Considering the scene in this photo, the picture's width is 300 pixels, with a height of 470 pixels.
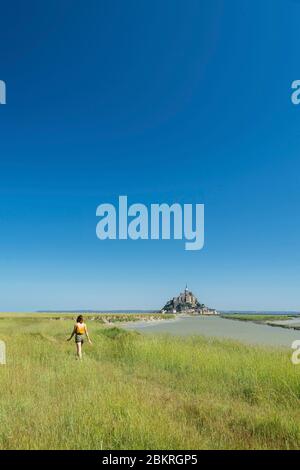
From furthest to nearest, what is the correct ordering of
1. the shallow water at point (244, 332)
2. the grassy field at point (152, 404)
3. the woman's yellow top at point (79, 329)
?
the shallow water at point (244, 332)
the woman's yellow top at point (79, 329)
the grassy field at point (152, 404)

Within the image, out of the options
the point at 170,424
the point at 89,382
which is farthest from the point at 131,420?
the point at 89,382

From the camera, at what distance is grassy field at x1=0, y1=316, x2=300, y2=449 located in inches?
268

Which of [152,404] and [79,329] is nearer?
[152,404]

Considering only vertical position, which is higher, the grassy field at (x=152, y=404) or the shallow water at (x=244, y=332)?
the grassy field at (x=152, y=404)

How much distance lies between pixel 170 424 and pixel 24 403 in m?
3.28

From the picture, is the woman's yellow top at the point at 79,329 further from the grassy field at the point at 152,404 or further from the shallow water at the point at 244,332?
the shallow water at the point at 244,332

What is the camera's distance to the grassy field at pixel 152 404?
6809mm

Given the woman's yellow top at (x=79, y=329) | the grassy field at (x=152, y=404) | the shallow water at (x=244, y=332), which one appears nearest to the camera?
the grassy field at (x=152, y=404)

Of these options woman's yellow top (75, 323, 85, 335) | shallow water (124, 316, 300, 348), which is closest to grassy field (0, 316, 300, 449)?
woman's yellow top (75, 323, 85, 335)

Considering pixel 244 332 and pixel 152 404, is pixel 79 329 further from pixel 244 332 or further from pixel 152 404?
pixel 244 332

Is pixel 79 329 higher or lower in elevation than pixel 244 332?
higher

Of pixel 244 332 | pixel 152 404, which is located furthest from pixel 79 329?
pixel 244 332

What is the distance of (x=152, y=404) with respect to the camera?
910cm

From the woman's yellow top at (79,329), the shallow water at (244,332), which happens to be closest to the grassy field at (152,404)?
the woman's yellow top at (79,329)
